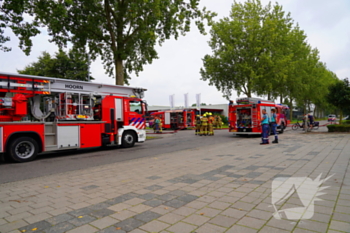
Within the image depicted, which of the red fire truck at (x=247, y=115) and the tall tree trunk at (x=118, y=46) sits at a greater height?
the tall tree trunk at (x=118, y=46)

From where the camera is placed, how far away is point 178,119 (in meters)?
34.2

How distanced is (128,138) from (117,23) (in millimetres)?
9104

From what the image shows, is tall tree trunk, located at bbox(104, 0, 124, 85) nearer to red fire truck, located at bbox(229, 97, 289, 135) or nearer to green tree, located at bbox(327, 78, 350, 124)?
red fire truck, located at bbox(229, 97, 289, 135)

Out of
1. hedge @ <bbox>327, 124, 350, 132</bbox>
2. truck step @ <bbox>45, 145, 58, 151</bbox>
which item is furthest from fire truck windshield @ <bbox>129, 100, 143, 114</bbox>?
hedge @ <bbox>327, 124, 350, 132</bbox>

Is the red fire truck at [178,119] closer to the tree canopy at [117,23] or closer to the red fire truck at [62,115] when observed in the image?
the tree canopy at [117,23]

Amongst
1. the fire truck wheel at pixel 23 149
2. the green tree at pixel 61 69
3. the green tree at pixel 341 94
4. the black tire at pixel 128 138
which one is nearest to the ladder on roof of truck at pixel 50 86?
the fire truck wheel at pixel 23 149

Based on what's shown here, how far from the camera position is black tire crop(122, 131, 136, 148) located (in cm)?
1338

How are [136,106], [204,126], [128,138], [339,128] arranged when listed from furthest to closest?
[204,126], [339,128], [136,106], [128,138]

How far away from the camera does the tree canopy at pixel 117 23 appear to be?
50.4 feet

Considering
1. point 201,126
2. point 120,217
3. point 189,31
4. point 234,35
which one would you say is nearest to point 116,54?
point 189,31

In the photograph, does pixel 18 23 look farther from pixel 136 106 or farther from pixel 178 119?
pixel 178 119

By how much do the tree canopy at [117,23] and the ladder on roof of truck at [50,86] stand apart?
4512 millimetres

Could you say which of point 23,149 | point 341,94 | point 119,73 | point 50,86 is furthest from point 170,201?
point 341,94

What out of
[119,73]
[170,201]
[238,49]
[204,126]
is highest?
[238,49]
